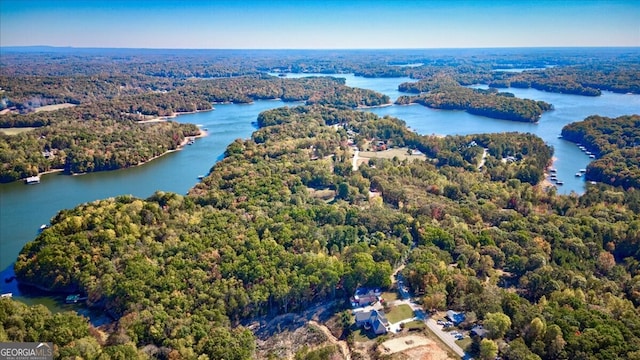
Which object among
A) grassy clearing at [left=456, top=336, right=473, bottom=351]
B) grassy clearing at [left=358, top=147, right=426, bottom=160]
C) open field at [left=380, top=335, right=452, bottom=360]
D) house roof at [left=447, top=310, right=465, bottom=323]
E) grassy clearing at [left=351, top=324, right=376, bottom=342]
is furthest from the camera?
grassy clearing at [left=358, top=147, right=426, bottom=160]

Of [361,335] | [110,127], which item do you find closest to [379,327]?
[361,335]

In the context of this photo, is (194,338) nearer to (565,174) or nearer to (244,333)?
(244,333)

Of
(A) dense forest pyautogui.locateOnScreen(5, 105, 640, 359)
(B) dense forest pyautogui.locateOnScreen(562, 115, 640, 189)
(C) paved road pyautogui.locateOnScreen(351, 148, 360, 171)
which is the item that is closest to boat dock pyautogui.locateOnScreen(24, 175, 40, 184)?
(A) dense forest pyautogui.locateOnScreen(5, 105, 640, 359)

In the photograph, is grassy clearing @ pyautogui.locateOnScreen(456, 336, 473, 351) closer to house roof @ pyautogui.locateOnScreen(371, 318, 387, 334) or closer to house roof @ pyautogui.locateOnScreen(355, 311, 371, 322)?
house roof @ pyautogui.locateOnScreen(371, 318, 387, 334)

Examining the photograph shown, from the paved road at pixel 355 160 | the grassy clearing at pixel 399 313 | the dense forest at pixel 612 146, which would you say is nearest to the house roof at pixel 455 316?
the grassy clearing at pixel 399 313

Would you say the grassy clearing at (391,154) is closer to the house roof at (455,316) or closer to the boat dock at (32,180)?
the house roof at (455,316)
